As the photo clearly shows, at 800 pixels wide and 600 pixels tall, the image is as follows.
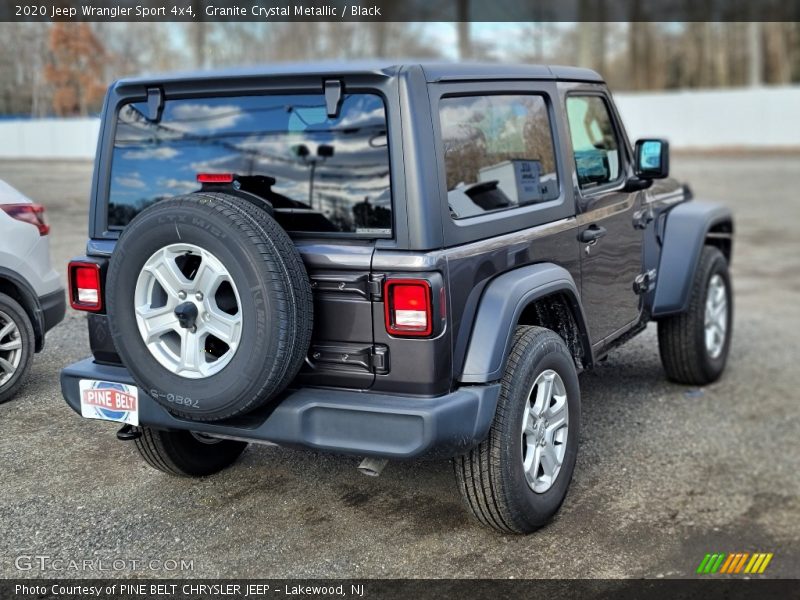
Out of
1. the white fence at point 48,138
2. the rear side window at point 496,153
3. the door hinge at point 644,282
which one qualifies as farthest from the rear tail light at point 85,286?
the door hinge at point 644,282

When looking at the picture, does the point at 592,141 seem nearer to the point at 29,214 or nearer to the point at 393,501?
the point at 393,501

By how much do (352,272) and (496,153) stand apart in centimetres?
102

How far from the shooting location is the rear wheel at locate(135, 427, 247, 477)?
13.1ft

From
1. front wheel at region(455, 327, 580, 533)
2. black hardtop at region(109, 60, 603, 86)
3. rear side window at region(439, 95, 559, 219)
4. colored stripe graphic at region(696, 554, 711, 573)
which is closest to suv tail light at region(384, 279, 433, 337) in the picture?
rear side window at region(439, 95, 559, 219)

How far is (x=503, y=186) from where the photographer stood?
3.94 meters

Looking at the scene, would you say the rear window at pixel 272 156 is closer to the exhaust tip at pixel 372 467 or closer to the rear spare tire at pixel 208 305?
the rear spare tire at pixel 208 305

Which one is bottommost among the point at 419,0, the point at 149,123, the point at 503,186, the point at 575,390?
the point at 575,390

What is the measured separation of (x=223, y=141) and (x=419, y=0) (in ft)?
89.9

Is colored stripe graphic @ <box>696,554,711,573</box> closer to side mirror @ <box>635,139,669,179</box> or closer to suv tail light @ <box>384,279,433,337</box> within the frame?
suv tail light @ <box>384,279,433,337</box>

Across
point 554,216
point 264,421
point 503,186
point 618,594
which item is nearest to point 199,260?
point 264,421

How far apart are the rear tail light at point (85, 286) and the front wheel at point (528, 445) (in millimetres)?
1591

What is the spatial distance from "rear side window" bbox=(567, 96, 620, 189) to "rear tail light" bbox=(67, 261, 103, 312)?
7.44 feet

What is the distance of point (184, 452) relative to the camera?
13.4ft

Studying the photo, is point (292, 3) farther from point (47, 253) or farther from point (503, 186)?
point (503, 186)
